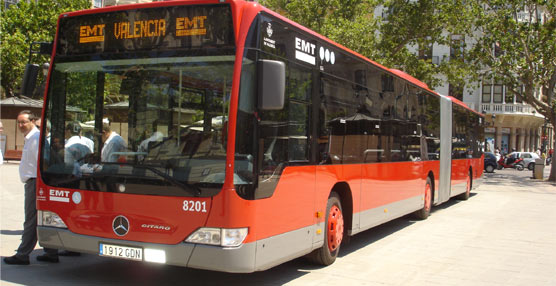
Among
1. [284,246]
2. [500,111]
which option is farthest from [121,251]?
[500,111]

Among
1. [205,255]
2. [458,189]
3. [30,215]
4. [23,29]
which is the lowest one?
[458,189]

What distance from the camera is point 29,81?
6.23 m

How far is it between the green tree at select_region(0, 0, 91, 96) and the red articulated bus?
3161cm

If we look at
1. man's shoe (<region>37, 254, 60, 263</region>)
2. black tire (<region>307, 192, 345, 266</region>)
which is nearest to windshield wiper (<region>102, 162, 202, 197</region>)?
→ black tire (<region>307, 192, 345, 266</region>)

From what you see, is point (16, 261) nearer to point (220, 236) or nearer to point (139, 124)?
point (139, 124)

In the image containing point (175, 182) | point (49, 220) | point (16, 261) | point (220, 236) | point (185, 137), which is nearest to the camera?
point (220, 236)

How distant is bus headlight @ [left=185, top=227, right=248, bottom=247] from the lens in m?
5.20

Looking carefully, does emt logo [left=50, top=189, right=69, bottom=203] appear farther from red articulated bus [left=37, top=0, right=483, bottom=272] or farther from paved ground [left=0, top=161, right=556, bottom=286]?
paved ground [left=0, top=161, right=556, bottom=286]

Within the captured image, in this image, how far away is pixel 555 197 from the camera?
817 inches

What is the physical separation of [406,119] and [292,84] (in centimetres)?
544

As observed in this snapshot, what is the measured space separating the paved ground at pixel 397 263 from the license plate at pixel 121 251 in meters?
0.71

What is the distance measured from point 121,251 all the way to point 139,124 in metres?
1.27

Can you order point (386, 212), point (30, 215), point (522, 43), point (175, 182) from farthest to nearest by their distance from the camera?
point (522, 43) → point (386, 212) → point (30, 215) → point (175, 182)

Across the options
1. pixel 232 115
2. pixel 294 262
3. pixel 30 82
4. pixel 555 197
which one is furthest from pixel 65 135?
pixel 555 197
